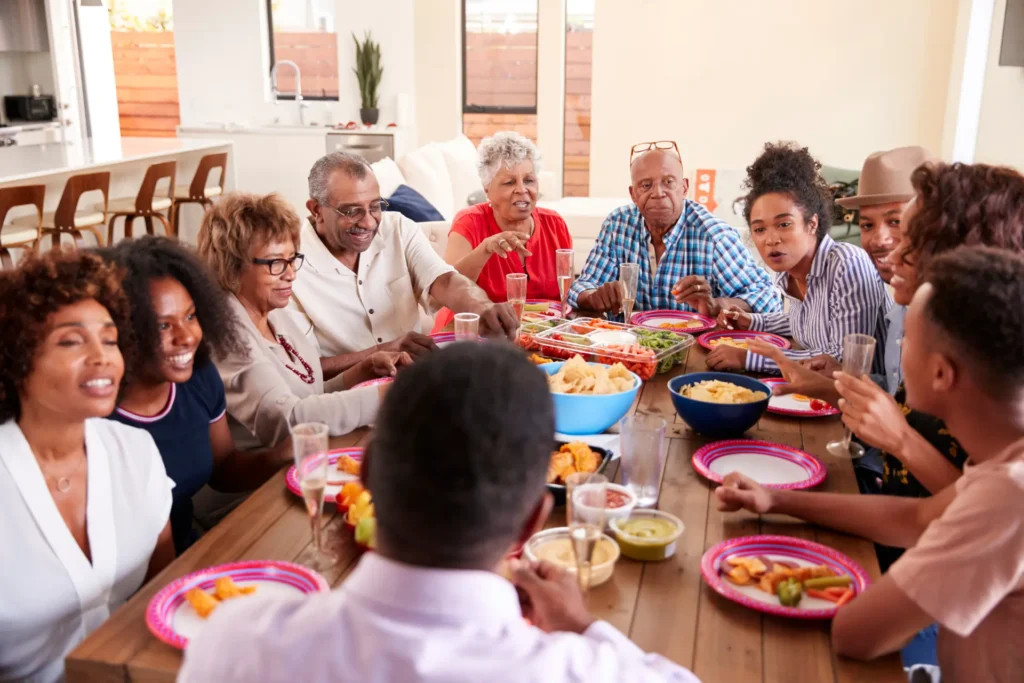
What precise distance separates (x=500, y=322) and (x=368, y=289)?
0.64 meters

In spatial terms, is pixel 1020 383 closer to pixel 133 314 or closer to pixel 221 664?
pixel 221 664

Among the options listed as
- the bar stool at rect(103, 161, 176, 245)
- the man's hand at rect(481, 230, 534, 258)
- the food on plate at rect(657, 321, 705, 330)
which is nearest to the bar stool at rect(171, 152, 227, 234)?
the bar stool at rect(103, 161, 176, 245)

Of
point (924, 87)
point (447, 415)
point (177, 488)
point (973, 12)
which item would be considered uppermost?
point (973, 12)

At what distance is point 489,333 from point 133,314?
1.07 metres

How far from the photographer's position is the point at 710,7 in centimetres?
723

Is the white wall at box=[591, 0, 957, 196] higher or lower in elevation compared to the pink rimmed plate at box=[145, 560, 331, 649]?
higher

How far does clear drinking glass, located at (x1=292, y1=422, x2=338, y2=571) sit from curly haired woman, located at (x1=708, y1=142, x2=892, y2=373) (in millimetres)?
1306

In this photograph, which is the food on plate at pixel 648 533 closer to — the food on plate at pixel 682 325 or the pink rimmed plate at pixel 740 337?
the pink rimmed plate at pixel 740 337

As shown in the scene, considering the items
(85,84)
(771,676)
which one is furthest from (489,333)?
(85,84)

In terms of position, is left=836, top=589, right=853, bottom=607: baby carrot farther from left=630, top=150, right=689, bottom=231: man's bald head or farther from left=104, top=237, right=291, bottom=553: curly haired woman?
left=630, top=150, right=689, bottom=231: man's bald head

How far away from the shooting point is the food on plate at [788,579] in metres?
1.36

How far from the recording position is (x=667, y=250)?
342 centimetres

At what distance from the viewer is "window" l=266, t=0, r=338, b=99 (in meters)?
8.41

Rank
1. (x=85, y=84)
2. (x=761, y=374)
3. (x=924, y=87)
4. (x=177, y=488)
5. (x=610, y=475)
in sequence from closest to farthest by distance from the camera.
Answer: (x=610, y=475), (x=177, y=488), (x=761, y=374), (x=924, y=87), (x=85, y=84)
